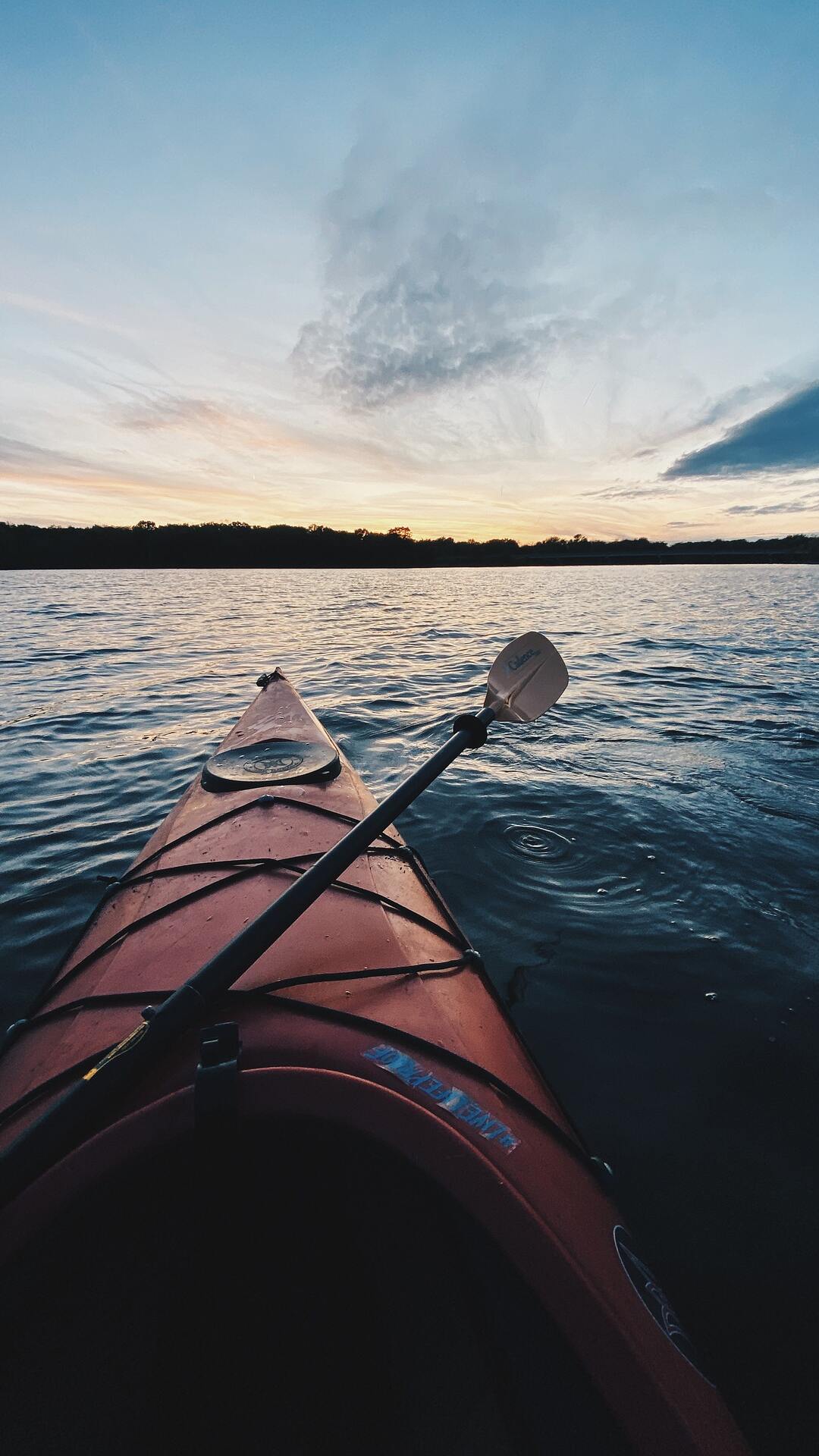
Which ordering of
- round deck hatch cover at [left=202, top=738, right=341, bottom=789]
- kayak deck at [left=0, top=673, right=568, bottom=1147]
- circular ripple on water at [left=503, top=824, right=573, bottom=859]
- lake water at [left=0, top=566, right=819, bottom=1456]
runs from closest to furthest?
kayak deck at [left=0, top=673, right=568, bottom=1147] < lake water at [left=0, top=566, right=819, bottom=1456] < round deck hatch cover at [left=202, top=738, right=341, bottom=789] < circular ripple on water at [left=503, top=824, right=573, bottom=859]

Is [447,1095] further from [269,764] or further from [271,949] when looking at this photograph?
[269,764]

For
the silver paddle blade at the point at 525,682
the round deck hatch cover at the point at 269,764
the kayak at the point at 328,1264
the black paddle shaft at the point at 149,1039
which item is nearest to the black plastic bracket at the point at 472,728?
the silver paddle blade at the point at 525,682

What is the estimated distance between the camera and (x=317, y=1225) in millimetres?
1411

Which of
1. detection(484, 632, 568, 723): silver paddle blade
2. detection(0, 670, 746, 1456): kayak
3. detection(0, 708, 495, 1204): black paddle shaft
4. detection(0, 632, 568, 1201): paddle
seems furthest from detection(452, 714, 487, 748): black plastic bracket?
detection(0, 670, 746, 1456): kayak

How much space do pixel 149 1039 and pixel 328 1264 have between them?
0.72m

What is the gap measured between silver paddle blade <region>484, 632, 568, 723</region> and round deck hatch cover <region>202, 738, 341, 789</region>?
1.29 metres

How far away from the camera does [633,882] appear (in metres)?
3.99

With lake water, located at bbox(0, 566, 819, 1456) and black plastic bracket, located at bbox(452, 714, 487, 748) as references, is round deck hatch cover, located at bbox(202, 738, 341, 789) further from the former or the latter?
black plastic bracket, located at bbox(452, 714, 487, 748)

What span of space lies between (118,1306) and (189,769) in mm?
5298

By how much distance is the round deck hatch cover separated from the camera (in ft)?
12.5

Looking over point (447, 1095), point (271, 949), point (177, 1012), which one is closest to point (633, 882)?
point (271, 949)

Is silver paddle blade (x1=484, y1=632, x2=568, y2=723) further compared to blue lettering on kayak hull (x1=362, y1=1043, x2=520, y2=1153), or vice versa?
silver paddle blade (x1=484, y1=632, x2=568, y2=723)

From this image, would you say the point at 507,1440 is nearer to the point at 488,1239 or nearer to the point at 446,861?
the point at 488,1239

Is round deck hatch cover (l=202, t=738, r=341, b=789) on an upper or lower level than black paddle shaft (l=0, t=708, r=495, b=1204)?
lower
